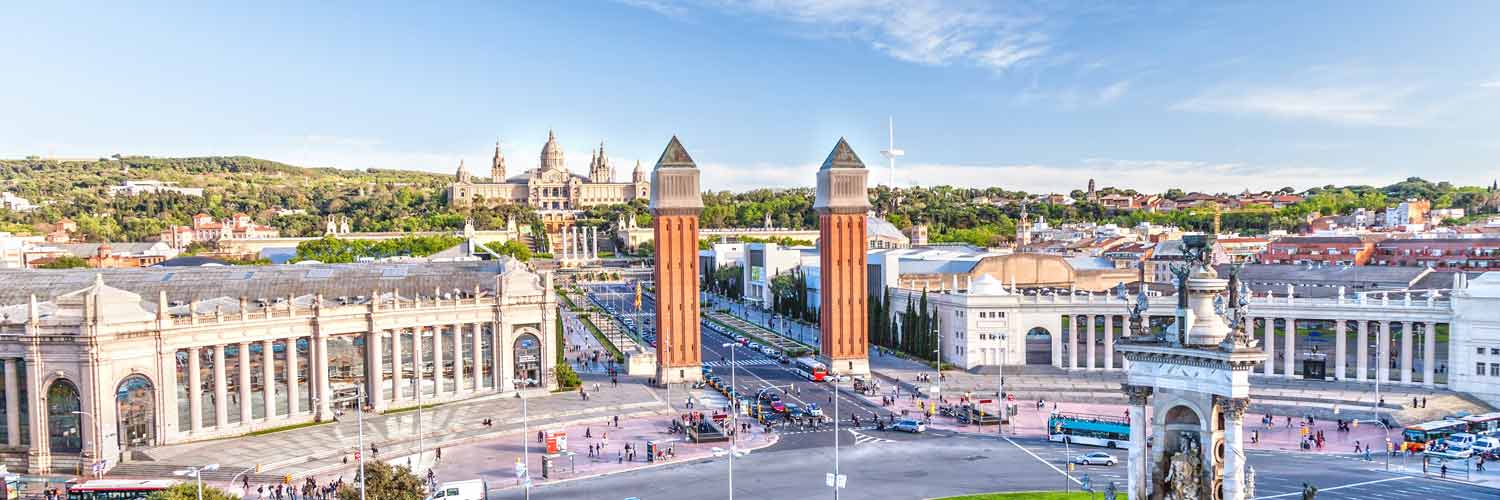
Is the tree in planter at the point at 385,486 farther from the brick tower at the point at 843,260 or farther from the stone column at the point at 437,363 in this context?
the brick tower at the point at 843,260

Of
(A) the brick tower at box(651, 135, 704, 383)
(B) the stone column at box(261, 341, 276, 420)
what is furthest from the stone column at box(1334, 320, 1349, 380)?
(B) the stone column at box(261, 341, 276, 420)

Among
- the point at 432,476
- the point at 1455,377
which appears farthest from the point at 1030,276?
the point at 432,476

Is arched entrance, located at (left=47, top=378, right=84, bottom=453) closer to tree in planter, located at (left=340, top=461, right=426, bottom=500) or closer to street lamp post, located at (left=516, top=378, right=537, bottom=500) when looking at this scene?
street lamp post, located at (left=516, top=378, right=537, bottom=500)

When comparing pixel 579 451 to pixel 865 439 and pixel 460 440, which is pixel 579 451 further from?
pixel 865 439

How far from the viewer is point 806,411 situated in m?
68.5

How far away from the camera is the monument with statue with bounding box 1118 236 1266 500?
82.1 feet

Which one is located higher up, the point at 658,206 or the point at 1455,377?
the point at 658,206

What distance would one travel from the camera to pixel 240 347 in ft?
194

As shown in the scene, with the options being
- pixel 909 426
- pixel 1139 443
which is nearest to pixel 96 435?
pixel 909 426

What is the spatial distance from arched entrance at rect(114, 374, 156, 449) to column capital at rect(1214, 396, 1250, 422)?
171 ft

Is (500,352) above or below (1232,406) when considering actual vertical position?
below

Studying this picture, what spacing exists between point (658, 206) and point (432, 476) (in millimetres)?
36135

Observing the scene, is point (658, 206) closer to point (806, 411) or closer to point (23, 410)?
point (806, 411)

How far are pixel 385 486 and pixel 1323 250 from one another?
129 metres
